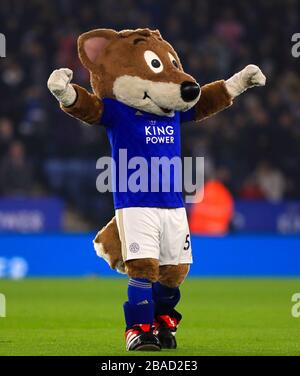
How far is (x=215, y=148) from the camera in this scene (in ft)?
61.4

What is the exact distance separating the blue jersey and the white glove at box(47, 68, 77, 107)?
299mm

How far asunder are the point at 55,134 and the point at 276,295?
20.4 ft

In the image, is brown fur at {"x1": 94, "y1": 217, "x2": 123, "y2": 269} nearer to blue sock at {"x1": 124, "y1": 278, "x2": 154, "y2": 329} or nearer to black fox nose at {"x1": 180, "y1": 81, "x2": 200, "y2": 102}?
blue sock at {"x1": 124, "y1": 278, "x2": 154, "y2": 329}

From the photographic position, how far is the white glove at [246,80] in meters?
8.46

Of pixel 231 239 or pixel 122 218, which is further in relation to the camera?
pixel 231 239

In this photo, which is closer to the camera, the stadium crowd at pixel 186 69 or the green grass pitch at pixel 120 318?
the green grass pitch at pixel 120 318

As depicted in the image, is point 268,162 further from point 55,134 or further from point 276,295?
point 276,295

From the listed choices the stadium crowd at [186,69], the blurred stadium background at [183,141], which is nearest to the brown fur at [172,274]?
the blurred stadium background at [183,141]

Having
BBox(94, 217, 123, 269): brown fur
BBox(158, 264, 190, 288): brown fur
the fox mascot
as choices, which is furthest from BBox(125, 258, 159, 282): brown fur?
BBox(94, 217, 123, 269): brown fur

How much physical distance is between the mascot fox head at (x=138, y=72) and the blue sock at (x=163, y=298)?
1.19 meters

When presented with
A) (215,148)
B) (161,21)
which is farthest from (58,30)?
(215,148)

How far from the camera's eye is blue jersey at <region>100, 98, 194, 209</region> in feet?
26.2

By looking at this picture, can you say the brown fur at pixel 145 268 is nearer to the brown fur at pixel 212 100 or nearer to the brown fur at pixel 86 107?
the brown fur at pixel 86 107
